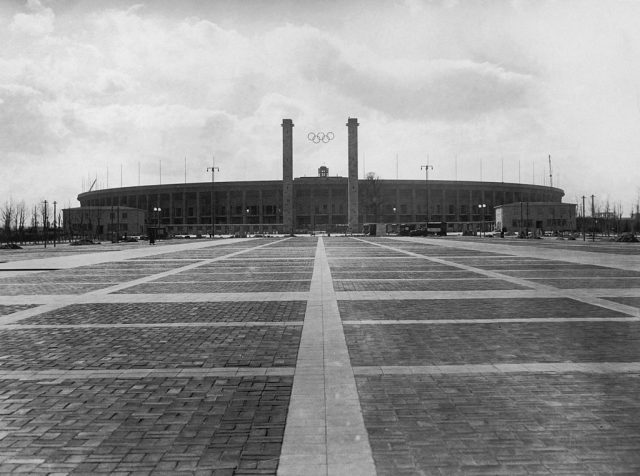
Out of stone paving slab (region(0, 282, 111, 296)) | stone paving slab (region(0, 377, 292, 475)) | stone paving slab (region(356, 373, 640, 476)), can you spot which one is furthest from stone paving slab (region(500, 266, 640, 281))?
stone paving slab (region(0, 377, 292, 475))

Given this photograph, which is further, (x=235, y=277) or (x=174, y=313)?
(x=235, y=277)

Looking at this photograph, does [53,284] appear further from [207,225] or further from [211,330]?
[207,225]

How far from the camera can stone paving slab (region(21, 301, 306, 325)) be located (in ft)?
33.2

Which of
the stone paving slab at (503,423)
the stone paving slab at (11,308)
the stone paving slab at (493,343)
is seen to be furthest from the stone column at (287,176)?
the stone paving slab at (503,423)

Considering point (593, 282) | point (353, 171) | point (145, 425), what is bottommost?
point (145, 425)

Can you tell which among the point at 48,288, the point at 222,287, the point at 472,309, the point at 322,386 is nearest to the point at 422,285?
the point at 472,309

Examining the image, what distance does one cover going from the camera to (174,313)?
35.8 feet

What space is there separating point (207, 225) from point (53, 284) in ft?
340

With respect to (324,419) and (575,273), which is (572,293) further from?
(324,419)

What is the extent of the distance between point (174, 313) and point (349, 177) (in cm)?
10236

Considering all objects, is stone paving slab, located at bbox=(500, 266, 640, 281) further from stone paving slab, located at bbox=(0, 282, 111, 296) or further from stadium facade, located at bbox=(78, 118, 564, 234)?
stadium facade, located at bbox=(78, 118, 564, 234)

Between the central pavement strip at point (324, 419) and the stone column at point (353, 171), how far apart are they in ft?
339

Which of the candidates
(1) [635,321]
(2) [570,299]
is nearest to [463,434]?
(1) [635,321]

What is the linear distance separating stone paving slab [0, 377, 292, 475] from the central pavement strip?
127 millimetres
